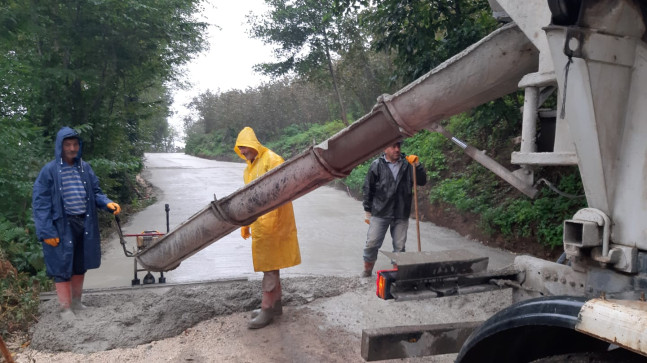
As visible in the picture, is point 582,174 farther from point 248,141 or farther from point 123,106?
point 123,106

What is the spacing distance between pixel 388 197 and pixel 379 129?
117 inches

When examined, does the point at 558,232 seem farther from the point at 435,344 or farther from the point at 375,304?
the point at 435,344

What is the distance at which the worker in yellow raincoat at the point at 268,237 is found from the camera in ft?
14.4

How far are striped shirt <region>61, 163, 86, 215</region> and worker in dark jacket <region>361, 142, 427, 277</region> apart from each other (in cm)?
324

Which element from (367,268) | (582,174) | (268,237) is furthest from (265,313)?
(582,174)

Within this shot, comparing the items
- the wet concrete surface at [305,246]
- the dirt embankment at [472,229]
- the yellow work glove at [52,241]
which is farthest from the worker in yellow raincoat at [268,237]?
the dirt embankment at [472,229]

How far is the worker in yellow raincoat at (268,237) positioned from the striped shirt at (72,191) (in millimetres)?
1760

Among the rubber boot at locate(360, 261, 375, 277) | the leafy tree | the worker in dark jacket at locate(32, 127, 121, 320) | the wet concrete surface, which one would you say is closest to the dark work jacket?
the rubber boot at locate(360, 261, 375, 277)

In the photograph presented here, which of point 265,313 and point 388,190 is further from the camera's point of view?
point 388,190

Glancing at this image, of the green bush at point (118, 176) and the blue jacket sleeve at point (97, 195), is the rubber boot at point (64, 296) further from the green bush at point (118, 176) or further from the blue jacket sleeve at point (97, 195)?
the green bush at point (118, 176)

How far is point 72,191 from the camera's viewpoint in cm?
479

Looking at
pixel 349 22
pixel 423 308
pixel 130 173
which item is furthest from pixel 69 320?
pixel 349 22

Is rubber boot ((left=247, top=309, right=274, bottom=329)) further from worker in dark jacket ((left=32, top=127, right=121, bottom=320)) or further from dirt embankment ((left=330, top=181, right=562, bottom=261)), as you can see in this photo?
dirt embankment ((left=330, top=181, right=562, bottom=261))

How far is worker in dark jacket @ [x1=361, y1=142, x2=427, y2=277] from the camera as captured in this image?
5906 mm
